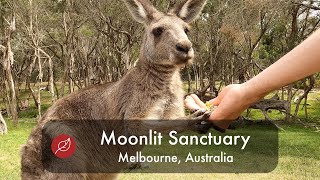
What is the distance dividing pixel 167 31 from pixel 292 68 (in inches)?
129

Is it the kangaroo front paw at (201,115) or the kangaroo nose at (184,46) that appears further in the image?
the kangaroo nose at (184,46)

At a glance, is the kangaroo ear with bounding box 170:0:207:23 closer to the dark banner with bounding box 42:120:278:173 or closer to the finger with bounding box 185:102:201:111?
the dark banner with bounding box 42:120:278:173

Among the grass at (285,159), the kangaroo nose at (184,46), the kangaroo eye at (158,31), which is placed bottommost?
the grass at (285,159)

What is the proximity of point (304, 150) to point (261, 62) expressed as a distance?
78.0 ft

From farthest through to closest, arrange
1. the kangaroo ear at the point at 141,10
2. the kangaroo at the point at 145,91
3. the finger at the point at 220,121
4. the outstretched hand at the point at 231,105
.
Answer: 1. the kangaroo ear at the point at 141,10
2. the kangaroo at the point at 145,91
3. the finger at the point at 220,121
4. the outstretched hand at the point at 231,105

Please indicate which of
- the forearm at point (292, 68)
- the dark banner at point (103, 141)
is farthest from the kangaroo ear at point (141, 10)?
the forearm at point (292, 68)

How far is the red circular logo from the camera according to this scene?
440 centimetres

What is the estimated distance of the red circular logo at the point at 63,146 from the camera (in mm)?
4402

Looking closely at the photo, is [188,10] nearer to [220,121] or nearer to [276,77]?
[220,121]

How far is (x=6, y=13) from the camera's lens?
80.7 feet

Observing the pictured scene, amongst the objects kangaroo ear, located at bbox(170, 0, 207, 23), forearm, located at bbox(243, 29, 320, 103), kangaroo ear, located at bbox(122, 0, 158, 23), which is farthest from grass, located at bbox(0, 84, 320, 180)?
forearm, located at bbox(243, 29, 320, 103)

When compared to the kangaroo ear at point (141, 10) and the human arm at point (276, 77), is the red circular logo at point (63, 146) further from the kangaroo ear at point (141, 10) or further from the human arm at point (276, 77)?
the human arm at point (276, 77)

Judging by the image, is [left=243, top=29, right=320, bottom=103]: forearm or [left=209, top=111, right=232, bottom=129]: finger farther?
[left=209, top=111, right=232, bottom=129]: finger

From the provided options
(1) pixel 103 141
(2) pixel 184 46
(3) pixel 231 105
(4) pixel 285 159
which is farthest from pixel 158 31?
(4) pixel 285 159
